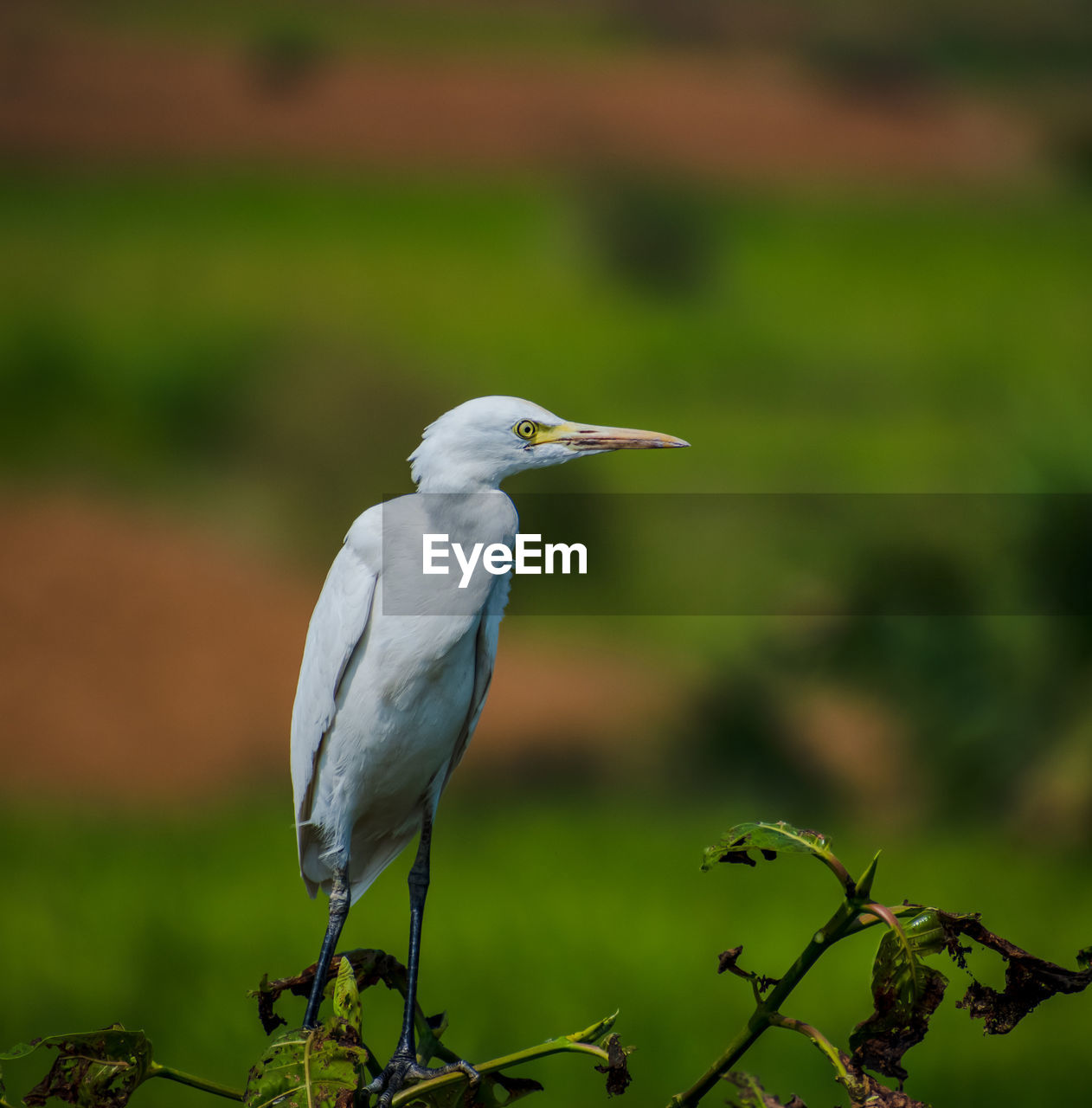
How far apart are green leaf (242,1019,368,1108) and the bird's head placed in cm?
46

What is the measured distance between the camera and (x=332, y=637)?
3.86 feet

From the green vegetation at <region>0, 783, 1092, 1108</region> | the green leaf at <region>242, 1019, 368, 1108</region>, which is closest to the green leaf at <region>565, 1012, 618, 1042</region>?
the green leaf at <region>242, 1019, 368, 1108</region>

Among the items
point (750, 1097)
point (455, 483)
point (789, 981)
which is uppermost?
point (455, 483)

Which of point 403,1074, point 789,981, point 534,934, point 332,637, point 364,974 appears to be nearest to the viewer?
point 789,981

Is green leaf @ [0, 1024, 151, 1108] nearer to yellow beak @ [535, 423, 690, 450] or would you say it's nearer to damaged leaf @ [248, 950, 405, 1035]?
damaged leaf @ [248, 950, 405, 1035]

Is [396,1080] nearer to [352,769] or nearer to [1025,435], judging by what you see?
[352,769]

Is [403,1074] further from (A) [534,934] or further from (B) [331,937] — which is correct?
(A) [534,934]

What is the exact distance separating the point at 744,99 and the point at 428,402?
599 centimetres

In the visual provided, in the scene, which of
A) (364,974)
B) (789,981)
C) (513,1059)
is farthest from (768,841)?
(364,974)

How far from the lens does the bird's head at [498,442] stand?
1051 millimetres

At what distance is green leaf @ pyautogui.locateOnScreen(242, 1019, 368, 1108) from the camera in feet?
2.32

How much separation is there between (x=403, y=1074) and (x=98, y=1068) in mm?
372

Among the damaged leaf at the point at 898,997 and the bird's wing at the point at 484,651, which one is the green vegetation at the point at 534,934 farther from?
the damaged leaf at the point at 898,997

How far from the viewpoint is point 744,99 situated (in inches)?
436
